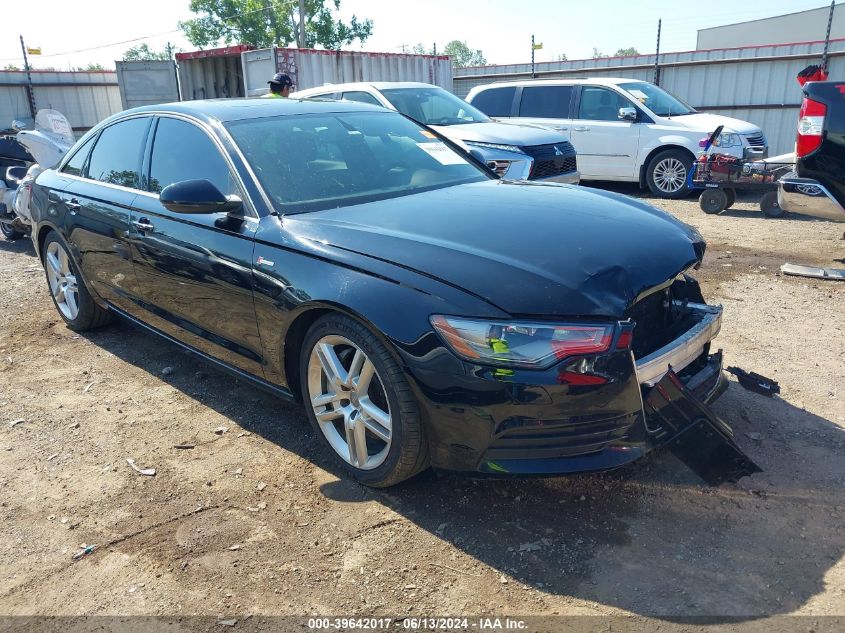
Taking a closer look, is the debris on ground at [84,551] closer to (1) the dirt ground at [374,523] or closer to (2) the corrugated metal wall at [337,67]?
(1) the dirt ground at [374,523]

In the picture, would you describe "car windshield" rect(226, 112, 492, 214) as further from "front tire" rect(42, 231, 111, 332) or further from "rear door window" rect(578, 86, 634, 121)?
"rear door window" rect(578, 86, 634, 121)

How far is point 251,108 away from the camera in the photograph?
3.99 m

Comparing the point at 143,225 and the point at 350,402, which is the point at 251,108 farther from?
the point at 350,402

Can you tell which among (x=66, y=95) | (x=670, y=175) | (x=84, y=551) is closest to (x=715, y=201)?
(x=670, y=175)

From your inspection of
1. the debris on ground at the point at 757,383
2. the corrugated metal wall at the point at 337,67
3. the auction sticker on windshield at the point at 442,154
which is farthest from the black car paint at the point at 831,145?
the corrugated metal wall at the point at 337,67

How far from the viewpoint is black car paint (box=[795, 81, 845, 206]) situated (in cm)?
573

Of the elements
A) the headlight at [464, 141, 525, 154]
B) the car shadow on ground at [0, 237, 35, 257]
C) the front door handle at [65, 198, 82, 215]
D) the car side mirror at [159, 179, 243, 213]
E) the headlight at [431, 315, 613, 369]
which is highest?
the car side mirror at [159, 179, 243, 213]

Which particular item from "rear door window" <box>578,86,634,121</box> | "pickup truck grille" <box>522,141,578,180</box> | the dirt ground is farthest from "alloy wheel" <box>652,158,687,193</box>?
the dirt ground

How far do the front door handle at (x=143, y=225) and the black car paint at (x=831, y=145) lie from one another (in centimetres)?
533

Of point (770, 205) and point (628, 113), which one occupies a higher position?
point (628, 113)

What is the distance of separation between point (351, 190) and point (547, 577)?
208 cm

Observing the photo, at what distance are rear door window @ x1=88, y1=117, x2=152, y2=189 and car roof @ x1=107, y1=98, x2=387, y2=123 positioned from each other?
14 centimetres

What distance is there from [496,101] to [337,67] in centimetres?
442

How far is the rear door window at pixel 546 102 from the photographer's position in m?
11.4
